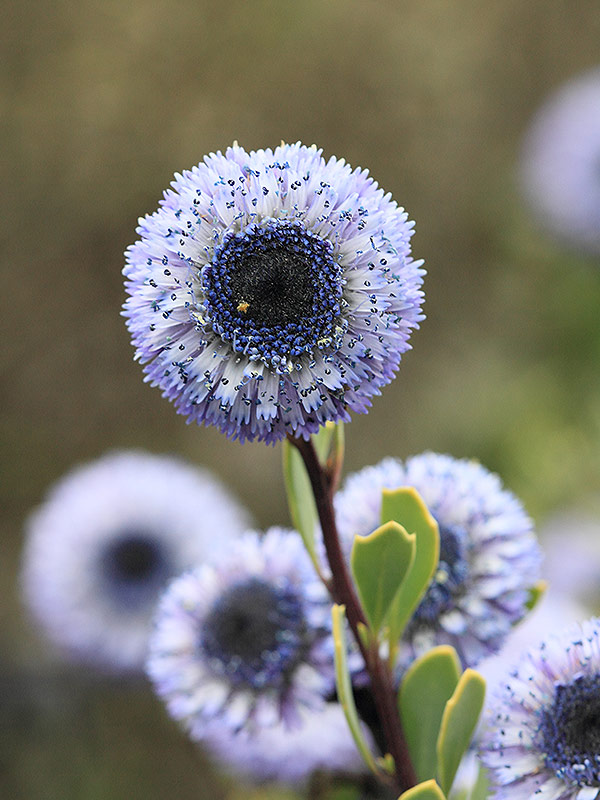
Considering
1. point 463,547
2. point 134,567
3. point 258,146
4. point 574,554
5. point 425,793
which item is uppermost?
point 258,146

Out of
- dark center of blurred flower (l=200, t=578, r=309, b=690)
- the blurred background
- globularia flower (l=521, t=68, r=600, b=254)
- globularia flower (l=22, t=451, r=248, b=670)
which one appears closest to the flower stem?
dark center of blurred flower (l=200, t=578, r=309, b=690)

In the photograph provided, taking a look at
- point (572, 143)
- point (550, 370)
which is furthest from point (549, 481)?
point (572, 143)

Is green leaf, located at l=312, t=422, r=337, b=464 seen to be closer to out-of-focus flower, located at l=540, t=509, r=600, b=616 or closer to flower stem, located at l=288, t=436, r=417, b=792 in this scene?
flower stem, located at l=288, t=436, r=417, b=792

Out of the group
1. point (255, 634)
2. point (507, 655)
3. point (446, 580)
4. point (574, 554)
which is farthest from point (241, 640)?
point (574, 554)

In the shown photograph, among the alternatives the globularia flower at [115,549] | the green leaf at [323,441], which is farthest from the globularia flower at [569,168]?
the green leaf at [323,441]

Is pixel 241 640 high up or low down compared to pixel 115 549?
down

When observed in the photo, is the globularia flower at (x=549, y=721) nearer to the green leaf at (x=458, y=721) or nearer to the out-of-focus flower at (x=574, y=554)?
the green leaf at (x=458, y=721)

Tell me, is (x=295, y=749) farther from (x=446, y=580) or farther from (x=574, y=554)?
(x=574, y=554)
